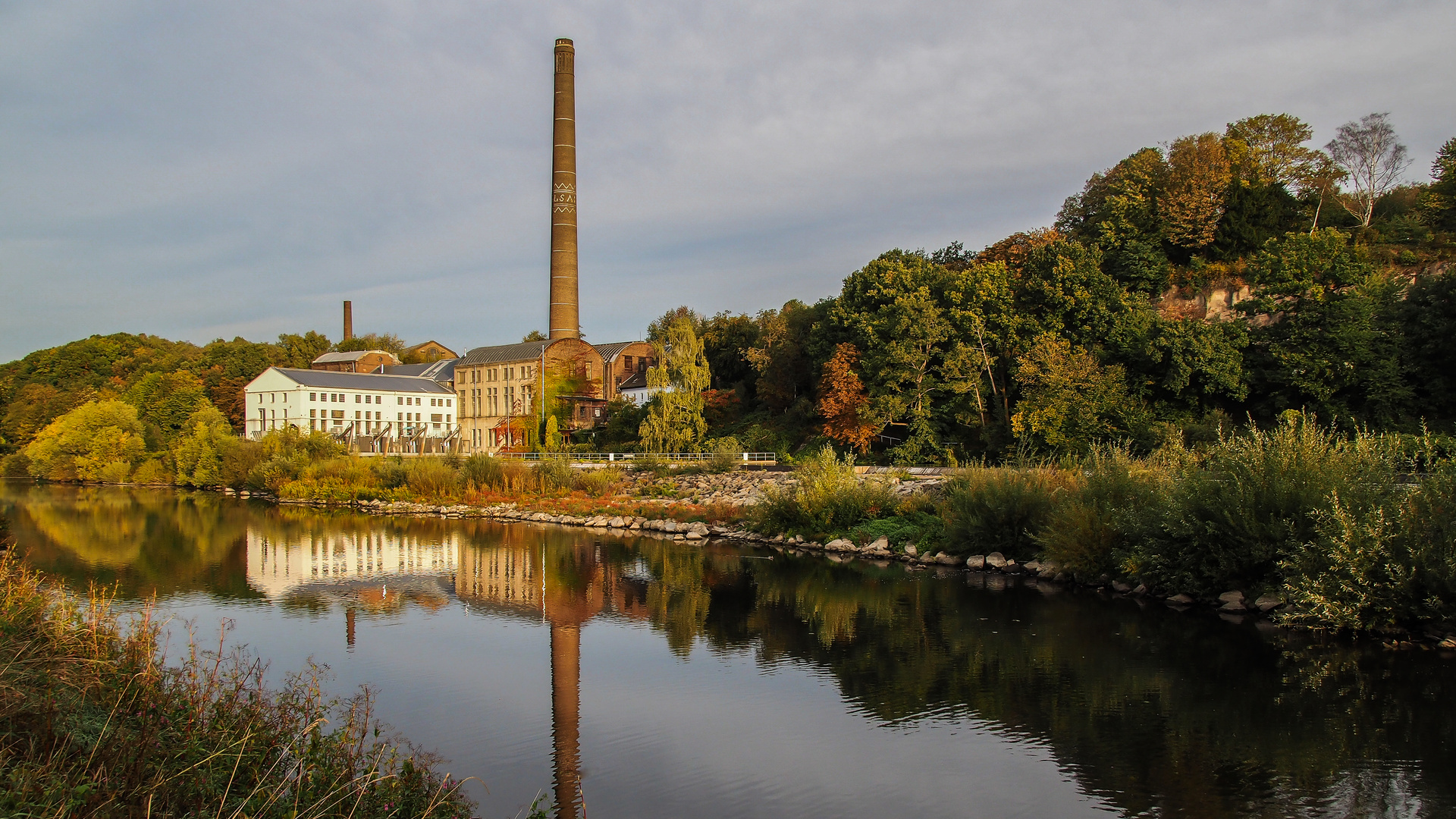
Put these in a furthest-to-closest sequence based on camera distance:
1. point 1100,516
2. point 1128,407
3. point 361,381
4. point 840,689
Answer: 1. point 361,381
2. point 1128,407
3. point 1100,516
4. point 840,689

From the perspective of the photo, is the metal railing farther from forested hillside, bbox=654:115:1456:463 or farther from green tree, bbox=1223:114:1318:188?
green tree, bbox=1223:114:1318:188

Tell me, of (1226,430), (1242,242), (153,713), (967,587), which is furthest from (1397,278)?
(153,713)

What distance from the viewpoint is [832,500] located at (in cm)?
2648

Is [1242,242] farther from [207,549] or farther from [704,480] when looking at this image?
[207,549]

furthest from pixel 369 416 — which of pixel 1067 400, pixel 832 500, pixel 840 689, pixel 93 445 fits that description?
pixel 840 689

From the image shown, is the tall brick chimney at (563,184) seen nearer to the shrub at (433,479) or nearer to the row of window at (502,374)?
the row of window at (502,374)

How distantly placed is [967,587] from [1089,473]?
12.3ft

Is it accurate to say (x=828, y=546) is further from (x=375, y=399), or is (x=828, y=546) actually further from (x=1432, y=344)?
(x=375, y=399)

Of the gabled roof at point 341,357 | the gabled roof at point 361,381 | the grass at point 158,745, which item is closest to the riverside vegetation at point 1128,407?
the gabled roof at point 361,381

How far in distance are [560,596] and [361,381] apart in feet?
206

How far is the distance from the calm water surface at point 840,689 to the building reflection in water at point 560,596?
83mm

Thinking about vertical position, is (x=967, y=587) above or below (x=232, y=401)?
below

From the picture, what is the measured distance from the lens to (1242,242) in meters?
39.7

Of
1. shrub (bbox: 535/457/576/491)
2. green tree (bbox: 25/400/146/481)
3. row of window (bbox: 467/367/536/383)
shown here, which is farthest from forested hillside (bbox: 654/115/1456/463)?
green tree (bbox: 25/400/146/481)
